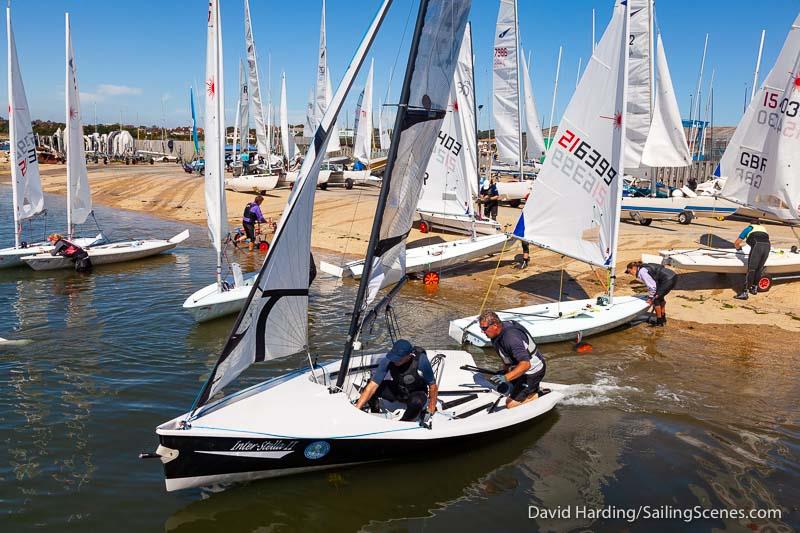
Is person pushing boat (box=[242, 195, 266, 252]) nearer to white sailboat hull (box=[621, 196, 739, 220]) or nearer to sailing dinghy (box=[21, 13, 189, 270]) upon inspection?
sailing dinghy (box=[21, 13, 189, 270])

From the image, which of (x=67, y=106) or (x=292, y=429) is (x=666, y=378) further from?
(x=67, y=106)

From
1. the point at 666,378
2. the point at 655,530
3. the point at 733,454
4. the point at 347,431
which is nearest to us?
the point at 655,530

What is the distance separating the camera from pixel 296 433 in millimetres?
6227

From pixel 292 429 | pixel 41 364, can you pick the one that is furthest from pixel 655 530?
pixel 41 364

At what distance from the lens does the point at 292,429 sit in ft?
20.6

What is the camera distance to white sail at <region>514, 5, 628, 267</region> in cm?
1127

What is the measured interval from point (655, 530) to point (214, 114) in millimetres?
9859

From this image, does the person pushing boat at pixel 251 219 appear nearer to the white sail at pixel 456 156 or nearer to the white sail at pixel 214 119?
the white sail at pixel 456 156

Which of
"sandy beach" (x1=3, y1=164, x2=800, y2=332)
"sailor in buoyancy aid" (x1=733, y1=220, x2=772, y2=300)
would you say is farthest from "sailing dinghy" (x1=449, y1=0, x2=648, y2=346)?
"sailor in buoyancy aid" (x1=733, y1=220, x2=772, y2=300)

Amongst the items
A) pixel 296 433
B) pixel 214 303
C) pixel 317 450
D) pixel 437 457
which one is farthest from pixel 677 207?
pixel 296 433

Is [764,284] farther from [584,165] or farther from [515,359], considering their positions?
[515,359]

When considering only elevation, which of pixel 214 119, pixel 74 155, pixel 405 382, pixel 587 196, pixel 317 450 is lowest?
pixel 317 450

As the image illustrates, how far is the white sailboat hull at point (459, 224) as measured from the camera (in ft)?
58.7

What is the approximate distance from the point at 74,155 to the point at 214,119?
26.1 ft
